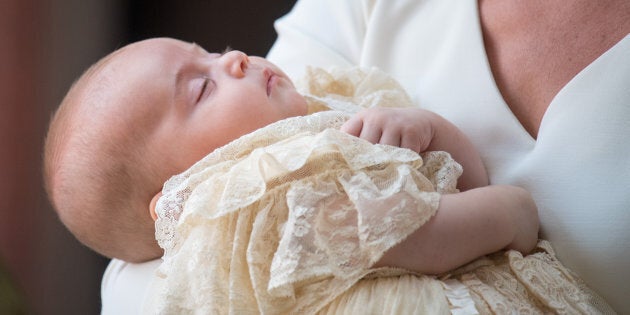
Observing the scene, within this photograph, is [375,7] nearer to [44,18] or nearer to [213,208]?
[213,208]

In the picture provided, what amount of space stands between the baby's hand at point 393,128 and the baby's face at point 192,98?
0.50ft

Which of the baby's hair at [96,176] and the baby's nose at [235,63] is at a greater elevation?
the baby's nose at [235,63]

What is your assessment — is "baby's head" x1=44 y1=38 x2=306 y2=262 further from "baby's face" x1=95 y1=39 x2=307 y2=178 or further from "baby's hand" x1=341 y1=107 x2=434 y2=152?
"baby's hand" x1=341 y1=107 x2=434 y2=152

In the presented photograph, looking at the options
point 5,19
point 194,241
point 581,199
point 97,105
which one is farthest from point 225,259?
point 5,19

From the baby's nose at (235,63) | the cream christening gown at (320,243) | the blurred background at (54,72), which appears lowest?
the blurred background at (54,72)

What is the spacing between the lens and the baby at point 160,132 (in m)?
1.10

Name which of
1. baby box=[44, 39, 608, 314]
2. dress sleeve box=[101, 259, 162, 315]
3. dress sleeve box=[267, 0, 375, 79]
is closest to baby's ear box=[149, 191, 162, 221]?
baby box=[44, 39, 608, 314]

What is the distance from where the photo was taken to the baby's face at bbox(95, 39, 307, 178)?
3.79 feet

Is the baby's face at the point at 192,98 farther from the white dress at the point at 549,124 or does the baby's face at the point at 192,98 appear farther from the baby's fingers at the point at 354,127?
the white dress at the point at 549,124

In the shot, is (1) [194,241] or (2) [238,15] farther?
(2) [238,15]

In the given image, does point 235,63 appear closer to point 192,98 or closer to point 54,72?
point 192,98

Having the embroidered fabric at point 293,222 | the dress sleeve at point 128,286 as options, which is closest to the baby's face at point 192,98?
the embroidered fabric at point 293,222

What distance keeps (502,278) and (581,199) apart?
0.17m

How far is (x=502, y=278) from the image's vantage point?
1.02 meters
